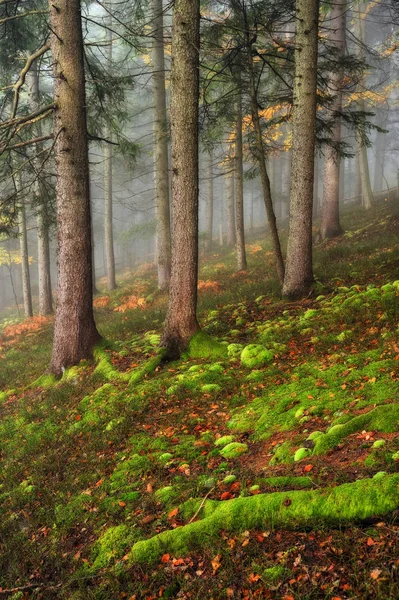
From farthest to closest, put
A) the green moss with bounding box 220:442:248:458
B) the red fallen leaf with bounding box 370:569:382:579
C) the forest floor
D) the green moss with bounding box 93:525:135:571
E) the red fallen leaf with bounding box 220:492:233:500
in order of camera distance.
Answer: the green moss with bounding box 220:442:248:458 < the red fallen leaf with bounding box 220:492:233:500 < the green moss with bounding box 93:525:135:571 < the forest floor < the red fallen leaf with bounding box 370:569:382:579

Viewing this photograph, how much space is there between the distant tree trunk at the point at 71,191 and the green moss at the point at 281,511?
552 centimetres

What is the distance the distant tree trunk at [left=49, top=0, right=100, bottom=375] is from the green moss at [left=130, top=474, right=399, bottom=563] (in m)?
5.52

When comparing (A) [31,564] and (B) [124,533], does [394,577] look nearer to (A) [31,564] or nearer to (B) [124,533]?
(B) [124,533]

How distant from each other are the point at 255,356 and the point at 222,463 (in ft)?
8.97

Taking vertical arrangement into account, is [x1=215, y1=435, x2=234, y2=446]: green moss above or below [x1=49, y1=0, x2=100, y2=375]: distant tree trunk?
below

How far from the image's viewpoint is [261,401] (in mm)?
5984

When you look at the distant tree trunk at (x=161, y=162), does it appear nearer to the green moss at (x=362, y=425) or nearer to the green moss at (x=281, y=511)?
the green moss at (x=362, y=425)

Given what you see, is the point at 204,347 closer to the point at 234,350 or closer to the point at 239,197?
the point at 234,350

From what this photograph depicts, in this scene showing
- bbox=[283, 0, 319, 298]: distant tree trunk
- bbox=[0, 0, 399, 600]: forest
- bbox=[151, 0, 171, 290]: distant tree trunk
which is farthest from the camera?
bbox=[151, 0, 171, 290]: distant tree trunk

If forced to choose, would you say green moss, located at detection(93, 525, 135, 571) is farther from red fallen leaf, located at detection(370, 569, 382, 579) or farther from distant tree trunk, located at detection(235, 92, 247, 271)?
distant tree trunk, located at detection(235, 92, 247, 271)

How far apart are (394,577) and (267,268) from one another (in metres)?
13.0

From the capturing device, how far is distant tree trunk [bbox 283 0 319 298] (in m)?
8.99

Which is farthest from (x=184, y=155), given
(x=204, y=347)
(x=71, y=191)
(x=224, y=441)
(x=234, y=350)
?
(x=224, y=441)

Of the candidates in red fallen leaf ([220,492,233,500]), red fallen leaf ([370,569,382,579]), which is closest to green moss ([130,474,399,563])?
red fallen leaf ([220,492,233,500])
